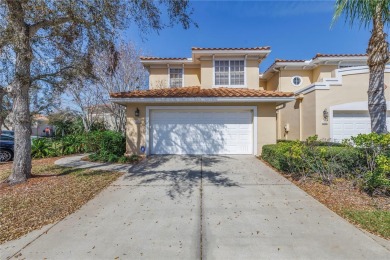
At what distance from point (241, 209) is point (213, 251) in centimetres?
147

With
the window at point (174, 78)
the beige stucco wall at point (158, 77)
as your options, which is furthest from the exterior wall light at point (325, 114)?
the beige stucco wall at point (158, 77)

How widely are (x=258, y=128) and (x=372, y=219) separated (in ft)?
20.4

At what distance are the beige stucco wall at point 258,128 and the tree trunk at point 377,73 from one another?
3875mm

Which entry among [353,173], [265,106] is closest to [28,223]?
[353,173]

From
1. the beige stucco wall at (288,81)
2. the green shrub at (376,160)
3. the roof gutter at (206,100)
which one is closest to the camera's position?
the green shrub at (376,160)

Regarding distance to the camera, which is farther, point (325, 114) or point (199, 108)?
point (199, 108)

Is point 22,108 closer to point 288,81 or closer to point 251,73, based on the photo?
point 251,73

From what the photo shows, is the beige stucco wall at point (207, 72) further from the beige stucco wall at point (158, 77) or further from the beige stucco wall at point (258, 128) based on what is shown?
the beige stucco wall at point (258, 128)

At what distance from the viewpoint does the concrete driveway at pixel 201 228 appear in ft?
9.04

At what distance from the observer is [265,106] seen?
31.6ft

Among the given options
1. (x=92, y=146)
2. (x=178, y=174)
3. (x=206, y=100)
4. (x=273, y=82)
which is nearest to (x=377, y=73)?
(x=206, y=100)

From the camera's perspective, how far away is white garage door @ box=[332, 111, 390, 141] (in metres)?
9.53

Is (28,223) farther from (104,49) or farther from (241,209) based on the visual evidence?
(104,49)

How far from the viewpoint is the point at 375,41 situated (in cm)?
587
